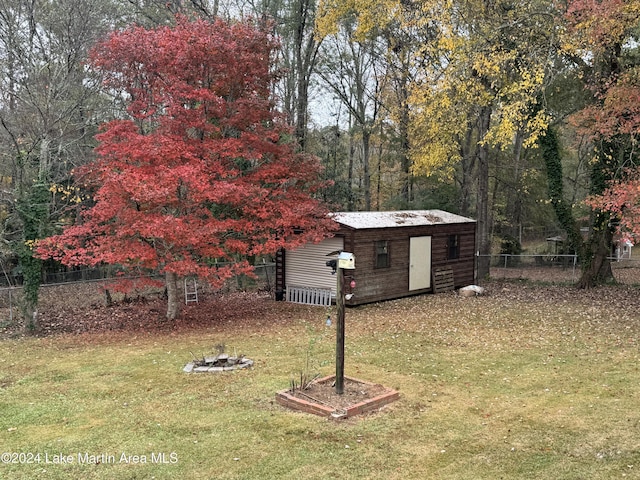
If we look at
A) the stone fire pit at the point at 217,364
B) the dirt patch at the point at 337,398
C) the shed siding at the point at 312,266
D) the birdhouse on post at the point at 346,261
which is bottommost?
the stone fire pit at the point at 217,364

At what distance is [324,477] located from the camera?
4457 mm

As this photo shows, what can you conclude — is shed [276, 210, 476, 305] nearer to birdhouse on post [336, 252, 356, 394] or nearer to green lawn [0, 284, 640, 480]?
green lawn [0, 284, 640, 480]

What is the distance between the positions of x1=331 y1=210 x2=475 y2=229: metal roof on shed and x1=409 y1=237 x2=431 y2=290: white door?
1.97 ft

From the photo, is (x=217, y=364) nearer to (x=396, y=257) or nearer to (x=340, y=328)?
(x=340, y=328)

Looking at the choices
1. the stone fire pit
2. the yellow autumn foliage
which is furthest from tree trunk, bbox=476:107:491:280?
the stone fire pit

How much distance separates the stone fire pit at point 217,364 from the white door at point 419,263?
336 inches

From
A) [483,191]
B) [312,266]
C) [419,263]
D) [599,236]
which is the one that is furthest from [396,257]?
[599,236]

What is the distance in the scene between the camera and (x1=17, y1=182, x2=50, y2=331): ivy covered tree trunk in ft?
37.0

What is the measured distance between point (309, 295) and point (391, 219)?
3.44 meters

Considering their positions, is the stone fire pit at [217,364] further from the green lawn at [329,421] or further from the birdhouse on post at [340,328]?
the birdhouse on post at [340,328]

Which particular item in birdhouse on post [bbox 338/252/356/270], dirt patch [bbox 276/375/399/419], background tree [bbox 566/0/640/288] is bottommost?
dirt patch [bbox 276/375/399/419]

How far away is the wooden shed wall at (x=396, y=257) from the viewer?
14094mm

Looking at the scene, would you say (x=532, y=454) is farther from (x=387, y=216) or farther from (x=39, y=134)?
(x=39, y=134)

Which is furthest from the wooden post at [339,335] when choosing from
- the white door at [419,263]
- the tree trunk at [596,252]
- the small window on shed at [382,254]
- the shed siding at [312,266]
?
the tree trunk at [596,252]
